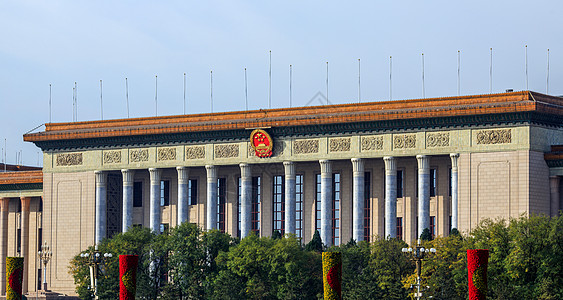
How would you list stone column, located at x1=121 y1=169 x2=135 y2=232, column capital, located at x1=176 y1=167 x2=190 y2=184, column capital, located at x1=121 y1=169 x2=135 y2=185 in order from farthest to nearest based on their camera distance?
1. column capital, located at x1=121 y1=169 x2=135 y2=185
2. stone column, located at x1=121 y1=169 x2=135 y2=232
3. column capital, located at x1=176 y1=167 x2=190 y2=184

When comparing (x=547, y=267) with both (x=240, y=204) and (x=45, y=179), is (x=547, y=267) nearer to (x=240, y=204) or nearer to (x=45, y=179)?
(x=240, y=204)

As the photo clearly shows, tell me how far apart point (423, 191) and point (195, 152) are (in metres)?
21.3

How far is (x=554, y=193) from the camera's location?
91312 millimetres

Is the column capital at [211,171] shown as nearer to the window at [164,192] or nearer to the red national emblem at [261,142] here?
the red national emblem at [261,142]

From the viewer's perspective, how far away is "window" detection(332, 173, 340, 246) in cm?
10144

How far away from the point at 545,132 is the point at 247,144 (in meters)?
24.7

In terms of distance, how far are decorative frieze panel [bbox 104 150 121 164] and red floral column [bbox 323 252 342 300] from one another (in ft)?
155

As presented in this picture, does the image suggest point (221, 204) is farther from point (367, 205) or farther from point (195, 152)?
point (367, 205)

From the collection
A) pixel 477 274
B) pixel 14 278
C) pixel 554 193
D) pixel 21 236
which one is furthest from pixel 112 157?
pixel 477 274

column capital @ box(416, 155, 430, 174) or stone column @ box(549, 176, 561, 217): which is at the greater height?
column capital @ box(416, 155, 430, 174)

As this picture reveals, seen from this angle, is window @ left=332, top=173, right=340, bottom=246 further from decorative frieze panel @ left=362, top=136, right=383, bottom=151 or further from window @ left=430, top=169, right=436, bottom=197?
window @ left=430, top=169, right=436, bottom=197

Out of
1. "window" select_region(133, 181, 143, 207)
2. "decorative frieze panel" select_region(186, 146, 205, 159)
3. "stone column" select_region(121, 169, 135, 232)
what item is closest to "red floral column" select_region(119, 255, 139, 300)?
"decorative frieze panel" select_region(186, 146, 205, 159)

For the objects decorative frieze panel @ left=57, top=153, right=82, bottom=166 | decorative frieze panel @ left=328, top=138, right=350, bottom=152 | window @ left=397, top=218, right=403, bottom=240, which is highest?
decorative frieze panel @ left=328, top=138, right=350, bottom=152

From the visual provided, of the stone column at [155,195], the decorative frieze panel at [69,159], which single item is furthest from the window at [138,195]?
the decorative frieze panel at [69,159]
